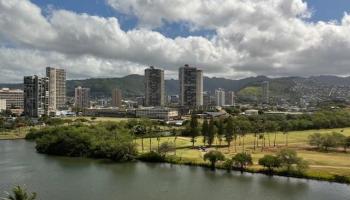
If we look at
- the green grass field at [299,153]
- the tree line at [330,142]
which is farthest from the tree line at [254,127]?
the tree line at [330,142]

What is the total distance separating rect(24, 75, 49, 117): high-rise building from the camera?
159m

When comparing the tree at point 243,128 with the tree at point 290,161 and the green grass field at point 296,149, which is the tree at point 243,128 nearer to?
the green grass field at point 296,149

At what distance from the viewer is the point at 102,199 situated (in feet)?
145

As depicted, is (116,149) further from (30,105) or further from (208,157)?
(30,105)

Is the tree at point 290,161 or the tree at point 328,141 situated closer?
the tree at point 290,161

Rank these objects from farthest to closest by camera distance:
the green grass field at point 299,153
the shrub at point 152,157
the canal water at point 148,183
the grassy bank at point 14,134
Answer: the grassy bank at point 14,134, the shrub at point 152,157, the green grass field at point 299,153, the canal water at point 148,183

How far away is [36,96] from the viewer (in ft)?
529

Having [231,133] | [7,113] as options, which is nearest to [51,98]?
[7,113]

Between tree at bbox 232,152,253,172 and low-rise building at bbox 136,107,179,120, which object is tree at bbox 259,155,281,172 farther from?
low-rise building at bbox 136,107,179,120

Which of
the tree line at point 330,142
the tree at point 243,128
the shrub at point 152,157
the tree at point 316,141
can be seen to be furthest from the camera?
the tree at point 243,128

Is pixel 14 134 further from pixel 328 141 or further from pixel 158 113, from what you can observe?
pixel 328 141

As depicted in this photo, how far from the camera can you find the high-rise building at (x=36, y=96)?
6265 inches

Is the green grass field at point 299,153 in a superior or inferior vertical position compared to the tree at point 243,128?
inferior

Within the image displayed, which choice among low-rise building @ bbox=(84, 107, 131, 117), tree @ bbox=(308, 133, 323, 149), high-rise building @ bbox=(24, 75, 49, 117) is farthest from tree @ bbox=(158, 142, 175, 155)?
low-rise building @ bbox=(84, 107, 131, 117)
